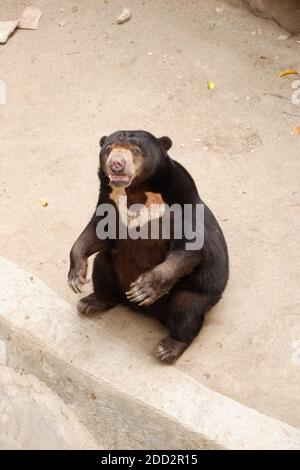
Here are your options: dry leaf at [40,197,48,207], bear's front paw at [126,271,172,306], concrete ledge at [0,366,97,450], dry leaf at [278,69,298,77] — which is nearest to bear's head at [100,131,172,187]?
bear's front paw at [126,271,172,306]

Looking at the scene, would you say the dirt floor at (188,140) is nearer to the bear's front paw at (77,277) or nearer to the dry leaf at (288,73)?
the dry leaf at (288,73)

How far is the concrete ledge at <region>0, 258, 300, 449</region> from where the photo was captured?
368 cm

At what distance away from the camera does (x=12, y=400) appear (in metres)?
4.07

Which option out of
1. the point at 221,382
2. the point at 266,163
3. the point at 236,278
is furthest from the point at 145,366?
the point at 266,163

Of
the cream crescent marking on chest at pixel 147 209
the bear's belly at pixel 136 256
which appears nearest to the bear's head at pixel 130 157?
the cream crescent marking on chest at pixel 147 209

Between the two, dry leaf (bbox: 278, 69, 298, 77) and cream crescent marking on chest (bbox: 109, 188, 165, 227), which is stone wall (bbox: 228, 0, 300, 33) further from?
cream crescent marking on chest (bbox: 109, 188, 165, 227)

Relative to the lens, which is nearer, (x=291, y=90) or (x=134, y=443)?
(x=134, y=443)

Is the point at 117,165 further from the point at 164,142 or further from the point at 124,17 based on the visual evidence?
the point at 124,17

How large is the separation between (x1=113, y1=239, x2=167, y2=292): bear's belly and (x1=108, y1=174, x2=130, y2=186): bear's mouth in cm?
43

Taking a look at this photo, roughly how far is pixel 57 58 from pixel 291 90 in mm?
2154

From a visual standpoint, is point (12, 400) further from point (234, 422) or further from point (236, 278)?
point (236, 278)

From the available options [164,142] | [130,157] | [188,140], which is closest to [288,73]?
[188,140]

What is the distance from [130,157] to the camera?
162 inches

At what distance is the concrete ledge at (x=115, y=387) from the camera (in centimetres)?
368
